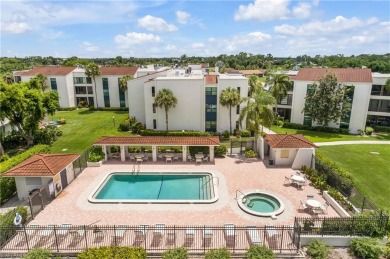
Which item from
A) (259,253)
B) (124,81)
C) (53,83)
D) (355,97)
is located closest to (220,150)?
(259,253)

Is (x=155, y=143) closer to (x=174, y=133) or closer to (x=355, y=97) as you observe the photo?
(x=174, y=133)

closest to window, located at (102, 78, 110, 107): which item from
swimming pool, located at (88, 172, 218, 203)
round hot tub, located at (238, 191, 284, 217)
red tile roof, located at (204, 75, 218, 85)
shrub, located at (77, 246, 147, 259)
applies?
red tile roof, located at (204, 75, 218, 85)

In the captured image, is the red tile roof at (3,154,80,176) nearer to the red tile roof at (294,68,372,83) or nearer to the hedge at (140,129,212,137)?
the hedge at (140,129,212,137)

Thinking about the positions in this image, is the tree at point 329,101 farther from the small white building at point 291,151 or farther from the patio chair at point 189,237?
the patio chair at point 189,237

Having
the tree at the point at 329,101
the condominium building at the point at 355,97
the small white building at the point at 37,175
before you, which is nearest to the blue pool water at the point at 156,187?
the small white building at the point at 37,175

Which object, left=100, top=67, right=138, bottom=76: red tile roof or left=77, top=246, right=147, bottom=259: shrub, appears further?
left=100, top=67, right=138, bottom=76: red tile roof

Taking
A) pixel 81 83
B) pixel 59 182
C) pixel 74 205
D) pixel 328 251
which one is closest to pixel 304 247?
pixel 328 251
